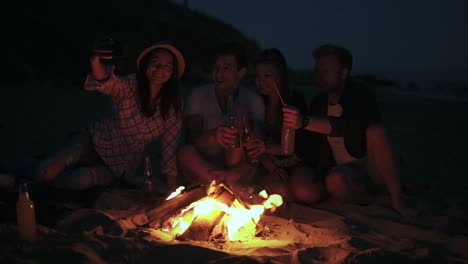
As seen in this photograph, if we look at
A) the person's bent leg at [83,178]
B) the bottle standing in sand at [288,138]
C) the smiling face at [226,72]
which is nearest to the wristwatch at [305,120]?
the bottle standing in sand at [288,138]

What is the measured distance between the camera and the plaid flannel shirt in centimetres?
405

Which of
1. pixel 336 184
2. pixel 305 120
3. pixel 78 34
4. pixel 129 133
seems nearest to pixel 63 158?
pixel 129 133

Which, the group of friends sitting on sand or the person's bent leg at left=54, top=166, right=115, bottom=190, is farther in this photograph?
the person's bent leg at left=54, top=166, right=115, bottom=190

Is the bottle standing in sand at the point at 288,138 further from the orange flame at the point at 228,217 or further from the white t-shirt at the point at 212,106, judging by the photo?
the white t-shirt at the point at 212,106

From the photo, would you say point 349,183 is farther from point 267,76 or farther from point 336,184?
point 267,76

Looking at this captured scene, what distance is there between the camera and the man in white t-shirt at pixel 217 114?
4027 mm

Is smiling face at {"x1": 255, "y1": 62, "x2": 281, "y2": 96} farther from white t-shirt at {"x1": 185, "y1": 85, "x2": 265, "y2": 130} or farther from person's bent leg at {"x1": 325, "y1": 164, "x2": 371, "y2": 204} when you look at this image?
person's bent leg at {"x1": 325, "y1": 164, "x2": 371, "y2": 204}

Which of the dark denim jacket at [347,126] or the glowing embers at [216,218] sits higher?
the dark denim jacket at [347,126]

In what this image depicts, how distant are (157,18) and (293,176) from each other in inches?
688

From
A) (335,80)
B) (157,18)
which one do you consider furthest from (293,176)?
(157,18)

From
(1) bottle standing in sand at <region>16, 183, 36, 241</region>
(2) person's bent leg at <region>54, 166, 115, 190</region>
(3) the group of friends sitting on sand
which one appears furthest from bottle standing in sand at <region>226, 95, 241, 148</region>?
(1) bottle standing in sand at <region>16, 183, 36, 241</region>

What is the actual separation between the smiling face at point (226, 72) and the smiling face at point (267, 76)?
0.58ft

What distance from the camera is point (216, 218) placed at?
307 cm

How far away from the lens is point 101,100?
33.5 feet
